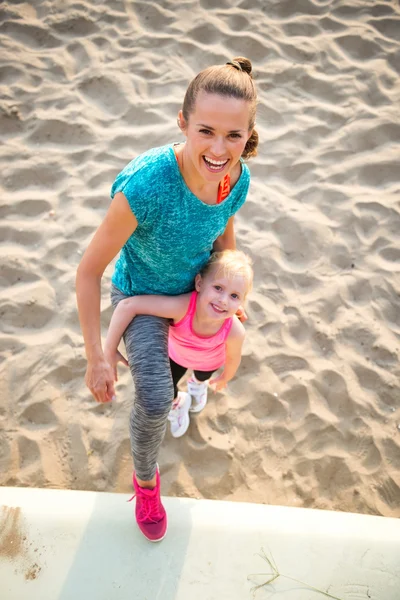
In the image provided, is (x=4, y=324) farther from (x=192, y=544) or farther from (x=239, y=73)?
(x=239, y=73)

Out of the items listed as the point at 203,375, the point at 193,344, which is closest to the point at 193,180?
the point at 193,344

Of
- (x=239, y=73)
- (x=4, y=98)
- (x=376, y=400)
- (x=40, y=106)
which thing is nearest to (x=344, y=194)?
(x=376, y=400)

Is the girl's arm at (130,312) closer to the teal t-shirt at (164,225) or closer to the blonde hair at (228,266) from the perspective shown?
the teal t-shirt at (164,225)

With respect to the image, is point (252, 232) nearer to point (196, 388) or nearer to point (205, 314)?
point (196, 388)

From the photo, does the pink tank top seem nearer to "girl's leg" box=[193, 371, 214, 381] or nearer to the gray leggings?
the gray leggings

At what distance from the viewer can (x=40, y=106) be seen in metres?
3.69

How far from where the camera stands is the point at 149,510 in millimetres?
1826

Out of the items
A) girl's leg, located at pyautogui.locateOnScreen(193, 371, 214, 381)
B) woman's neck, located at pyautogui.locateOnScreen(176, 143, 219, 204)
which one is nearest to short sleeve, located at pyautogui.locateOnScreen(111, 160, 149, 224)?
woman's neck, located at pyautogui.locateOnScreen(176, 143, 219, 204)

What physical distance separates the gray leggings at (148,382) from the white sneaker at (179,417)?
0.66m

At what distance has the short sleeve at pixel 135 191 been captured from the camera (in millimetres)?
1467

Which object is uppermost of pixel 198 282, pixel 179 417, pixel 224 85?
pixel 224 85

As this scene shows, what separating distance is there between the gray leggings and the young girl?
2.0 inches

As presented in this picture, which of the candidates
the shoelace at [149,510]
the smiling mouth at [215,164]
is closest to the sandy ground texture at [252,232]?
the shoelace at [149,510]

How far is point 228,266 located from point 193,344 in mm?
356
